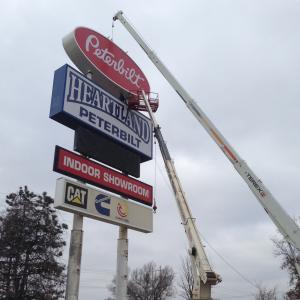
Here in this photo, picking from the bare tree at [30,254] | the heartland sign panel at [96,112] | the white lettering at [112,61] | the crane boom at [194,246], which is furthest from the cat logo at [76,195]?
the bare tree at [30,254]

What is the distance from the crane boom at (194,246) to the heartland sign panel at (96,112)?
1405mm

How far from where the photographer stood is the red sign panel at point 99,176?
14.9 m

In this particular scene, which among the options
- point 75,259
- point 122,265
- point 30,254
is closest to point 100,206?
point 75,259

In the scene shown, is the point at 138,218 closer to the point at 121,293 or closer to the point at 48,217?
the point at 121,293

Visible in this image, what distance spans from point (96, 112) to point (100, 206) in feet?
12.4

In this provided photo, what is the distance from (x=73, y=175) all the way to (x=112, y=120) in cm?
380

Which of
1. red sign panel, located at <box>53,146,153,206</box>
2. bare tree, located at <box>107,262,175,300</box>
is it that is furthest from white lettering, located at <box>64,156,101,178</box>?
bare tree, located at <box>107,262,175,300</box>

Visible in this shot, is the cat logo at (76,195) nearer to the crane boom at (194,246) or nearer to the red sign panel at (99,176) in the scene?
the red sign panel at (99,176)

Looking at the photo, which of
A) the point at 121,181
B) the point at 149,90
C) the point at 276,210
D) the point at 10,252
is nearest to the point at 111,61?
the point at 149,90

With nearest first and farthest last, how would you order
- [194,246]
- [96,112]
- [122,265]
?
[194,246] → [122,265] → [96,112]

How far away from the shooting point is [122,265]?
16828 millimetres

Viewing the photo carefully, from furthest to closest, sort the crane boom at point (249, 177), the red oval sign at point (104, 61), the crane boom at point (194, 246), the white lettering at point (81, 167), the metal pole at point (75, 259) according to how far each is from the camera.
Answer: the red oval sign at point (104, 61) → the crane boom at point (249, 177) → the white lettering at point (81, 167) → the crane boom at point (194, 246) → the metal pole at point (75, 259)

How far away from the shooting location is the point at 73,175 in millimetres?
15211

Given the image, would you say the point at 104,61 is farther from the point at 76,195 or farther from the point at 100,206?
the point at 76,195
